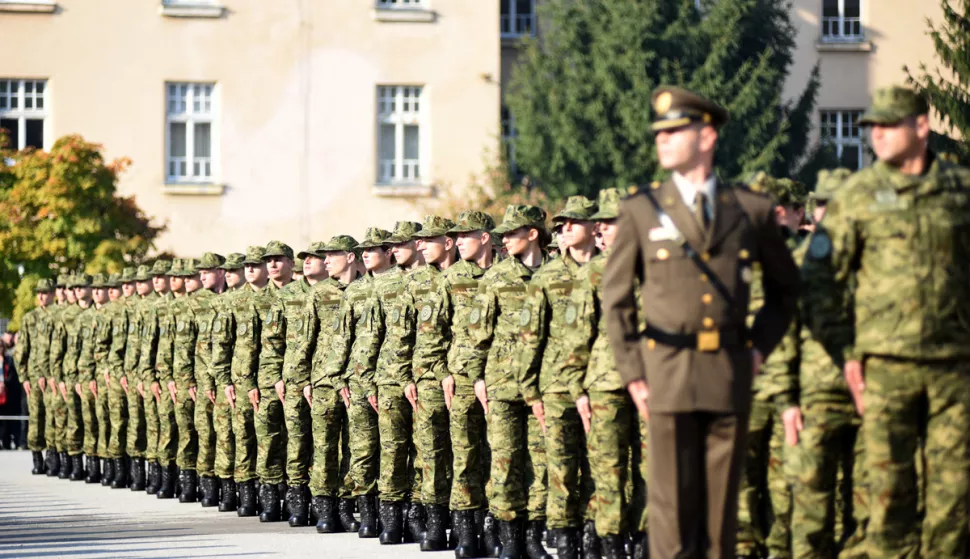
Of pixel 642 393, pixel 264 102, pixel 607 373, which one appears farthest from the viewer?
pixel 264 102

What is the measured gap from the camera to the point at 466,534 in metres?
12.9

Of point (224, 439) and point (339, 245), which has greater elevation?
point (339, 245)

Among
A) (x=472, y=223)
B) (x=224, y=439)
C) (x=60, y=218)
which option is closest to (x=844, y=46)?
(x=60, y=218)

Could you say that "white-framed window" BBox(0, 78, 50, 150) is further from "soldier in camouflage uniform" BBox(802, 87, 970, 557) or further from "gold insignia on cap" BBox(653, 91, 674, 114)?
"gold insignia on cap" BBox(653, 91, 674, 114)

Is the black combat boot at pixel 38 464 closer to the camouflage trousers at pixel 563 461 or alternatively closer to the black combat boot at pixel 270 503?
the black combat boot at pixel 270 503

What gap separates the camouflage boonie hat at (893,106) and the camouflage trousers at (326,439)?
7.43m

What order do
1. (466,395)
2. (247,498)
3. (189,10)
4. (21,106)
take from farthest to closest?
(189,10)
(21,106)
(247,498)
(466,395)

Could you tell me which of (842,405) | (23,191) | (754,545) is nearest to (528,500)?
(754,545)

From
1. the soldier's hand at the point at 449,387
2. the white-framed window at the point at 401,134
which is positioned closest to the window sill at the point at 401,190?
the white-framed window at the point at 401,134

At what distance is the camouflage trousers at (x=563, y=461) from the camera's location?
38.1 feet

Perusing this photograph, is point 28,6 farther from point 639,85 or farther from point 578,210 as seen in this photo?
point 578,210

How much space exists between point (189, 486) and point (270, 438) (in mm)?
3032

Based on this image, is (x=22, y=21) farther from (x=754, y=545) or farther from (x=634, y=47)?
(x=754, y=545)

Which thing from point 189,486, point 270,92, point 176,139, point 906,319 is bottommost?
point 189,486
